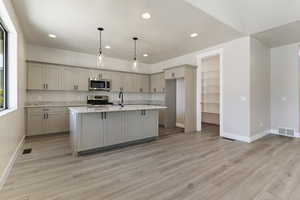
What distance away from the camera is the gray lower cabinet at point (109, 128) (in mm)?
2906

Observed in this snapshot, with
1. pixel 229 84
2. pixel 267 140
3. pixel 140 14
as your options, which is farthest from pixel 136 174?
pixel 267 140

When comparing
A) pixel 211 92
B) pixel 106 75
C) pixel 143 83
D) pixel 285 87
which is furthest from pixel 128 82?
pixel 285 87

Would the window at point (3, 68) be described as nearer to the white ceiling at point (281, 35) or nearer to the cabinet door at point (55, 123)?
the cabinet door at point (55, 123)

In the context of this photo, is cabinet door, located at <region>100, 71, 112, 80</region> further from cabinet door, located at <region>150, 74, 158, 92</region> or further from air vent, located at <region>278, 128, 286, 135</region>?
air vent, located at <region>278, 128, 286, 135</region>

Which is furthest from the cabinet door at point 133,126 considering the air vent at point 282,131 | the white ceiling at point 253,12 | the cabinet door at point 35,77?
the air vent at point 282,131

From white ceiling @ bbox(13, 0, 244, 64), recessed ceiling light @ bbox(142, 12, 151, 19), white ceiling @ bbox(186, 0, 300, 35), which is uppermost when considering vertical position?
white ceiling @ bbox(186, 0, 300, 35)

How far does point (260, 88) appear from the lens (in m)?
4.23

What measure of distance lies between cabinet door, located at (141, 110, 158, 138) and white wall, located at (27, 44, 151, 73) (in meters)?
3.08

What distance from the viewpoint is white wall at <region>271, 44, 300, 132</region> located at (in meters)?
4.25

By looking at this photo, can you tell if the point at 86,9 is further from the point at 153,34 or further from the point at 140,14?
the point at 153,34

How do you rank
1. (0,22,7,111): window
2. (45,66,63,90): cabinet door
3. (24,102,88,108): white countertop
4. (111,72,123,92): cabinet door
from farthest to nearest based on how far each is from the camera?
(111,72,123,92): cabinet door → (45,66,63,90): cabinet door → (24,102,88,108): white countertop → (0,22,7,111): window

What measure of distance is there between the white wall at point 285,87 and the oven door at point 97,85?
5654mm

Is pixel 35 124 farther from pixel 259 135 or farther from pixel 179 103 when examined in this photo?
pixel 259 135

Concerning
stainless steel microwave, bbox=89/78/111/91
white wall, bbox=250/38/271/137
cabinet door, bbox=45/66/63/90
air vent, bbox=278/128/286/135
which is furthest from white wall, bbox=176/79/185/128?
cabinet door, bbox=45/66/63/90
